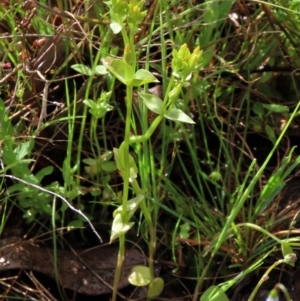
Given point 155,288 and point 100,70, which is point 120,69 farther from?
point 155,288

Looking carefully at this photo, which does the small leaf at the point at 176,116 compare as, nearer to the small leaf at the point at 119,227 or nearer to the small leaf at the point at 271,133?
the small leaf at the point at 119,227

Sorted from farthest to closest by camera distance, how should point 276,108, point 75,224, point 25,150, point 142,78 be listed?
1. point 276,108
2. point 75,224
3. point 25,150
4. point 142,78

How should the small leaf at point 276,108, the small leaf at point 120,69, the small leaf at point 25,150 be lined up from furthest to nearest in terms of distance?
1. the small leaf at point 276,108
2. the small leaf at point 25,150
3. the small leaf at point 120,69

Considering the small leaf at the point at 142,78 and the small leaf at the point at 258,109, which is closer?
the small leaf at the point at 142,78

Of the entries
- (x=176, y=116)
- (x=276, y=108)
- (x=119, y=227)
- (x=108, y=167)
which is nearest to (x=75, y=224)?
(x=108, y=167)

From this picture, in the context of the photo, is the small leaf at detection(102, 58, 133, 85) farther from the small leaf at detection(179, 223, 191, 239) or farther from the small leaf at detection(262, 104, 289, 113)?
the small leaf at detection(262, 104, 289, 113)

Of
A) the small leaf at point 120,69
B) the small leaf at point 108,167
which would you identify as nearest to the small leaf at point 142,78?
the small leaf at point 120,69

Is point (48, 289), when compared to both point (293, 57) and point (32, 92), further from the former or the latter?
point (293, 57)

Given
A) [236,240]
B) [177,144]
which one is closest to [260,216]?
[236,240]

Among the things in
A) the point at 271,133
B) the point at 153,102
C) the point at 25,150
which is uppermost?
the point at 153,102
